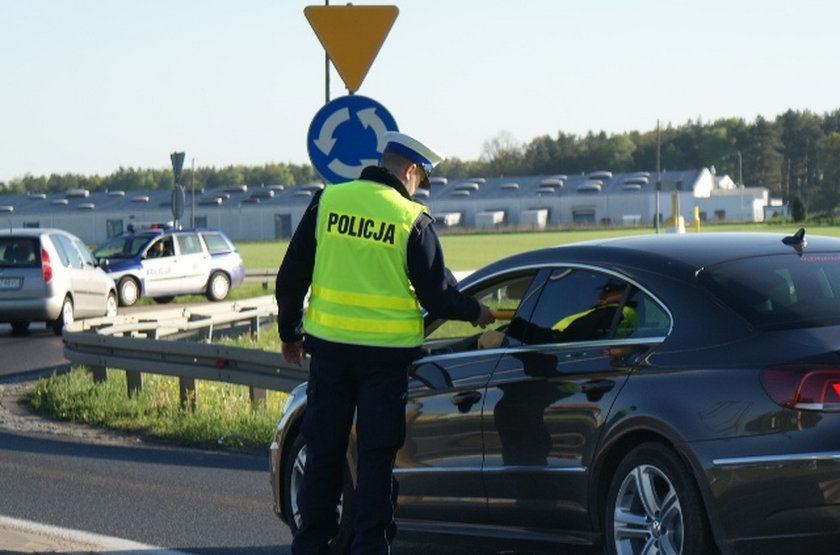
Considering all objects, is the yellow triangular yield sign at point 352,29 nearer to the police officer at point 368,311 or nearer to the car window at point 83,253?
the police officer at point 368,311

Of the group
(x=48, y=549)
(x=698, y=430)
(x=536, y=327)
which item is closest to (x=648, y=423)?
(x=698, y=430)

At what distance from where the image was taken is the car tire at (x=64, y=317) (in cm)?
2586

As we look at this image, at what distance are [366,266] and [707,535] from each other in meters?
1.75

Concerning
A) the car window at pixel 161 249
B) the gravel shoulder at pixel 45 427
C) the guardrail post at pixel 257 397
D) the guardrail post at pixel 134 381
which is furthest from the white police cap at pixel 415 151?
the car window at pixel 161 249

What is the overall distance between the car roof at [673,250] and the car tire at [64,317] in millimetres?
19181

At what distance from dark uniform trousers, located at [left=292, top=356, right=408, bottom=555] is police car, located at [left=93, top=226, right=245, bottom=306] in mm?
29865

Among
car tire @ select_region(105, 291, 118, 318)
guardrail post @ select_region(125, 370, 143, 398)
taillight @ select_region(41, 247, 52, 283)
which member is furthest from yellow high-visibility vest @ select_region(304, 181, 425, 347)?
car tire @ select_region(105, 291, 118, 318)

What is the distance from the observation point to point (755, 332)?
6.16 meters

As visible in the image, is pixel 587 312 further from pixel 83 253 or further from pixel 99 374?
pixel 83 253

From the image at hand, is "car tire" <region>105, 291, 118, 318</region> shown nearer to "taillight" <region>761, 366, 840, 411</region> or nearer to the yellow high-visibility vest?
the yellow high-visibility vest

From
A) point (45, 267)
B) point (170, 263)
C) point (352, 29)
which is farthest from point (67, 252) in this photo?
point (352, 29)

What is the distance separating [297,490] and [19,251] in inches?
734

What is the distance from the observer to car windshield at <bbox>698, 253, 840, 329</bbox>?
6262 mm

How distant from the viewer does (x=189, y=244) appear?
129 ft
